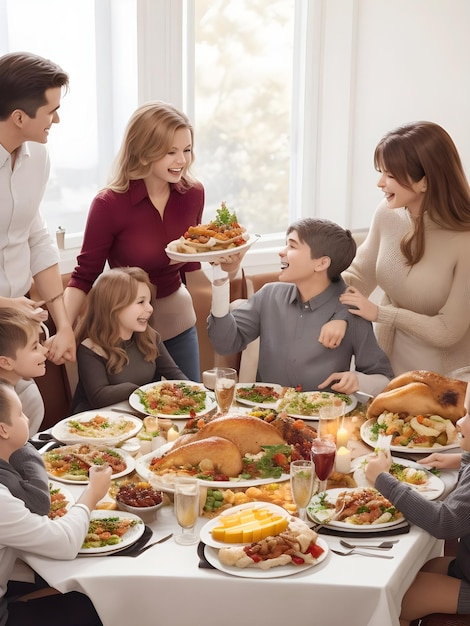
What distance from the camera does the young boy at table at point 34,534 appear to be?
2.25m

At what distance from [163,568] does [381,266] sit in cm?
219

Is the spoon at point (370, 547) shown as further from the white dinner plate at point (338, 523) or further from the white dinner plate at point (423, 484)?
the white dinner plate at point (423, 484)

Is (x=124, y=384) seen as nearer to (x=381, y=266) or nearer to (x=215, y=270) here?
(x=215, y=270)

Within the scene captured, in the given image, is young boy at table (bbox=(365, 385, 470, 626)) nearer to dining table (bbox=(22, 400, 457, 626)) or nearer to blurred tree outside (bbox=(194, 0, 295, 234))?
dining table (bbox=(22, 400, 457, 626))

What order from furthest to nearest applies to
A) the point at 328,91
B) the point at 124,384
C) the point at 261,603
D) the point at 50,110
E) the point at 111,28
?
the point at 328,91, the point at 111,28, the point at 124,384, the point at 50,110, the point at 261,603

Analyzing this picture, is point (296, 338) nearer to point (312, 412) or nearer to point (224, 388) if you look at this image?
point (312, 412)

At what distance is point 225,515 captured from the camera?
2.42m

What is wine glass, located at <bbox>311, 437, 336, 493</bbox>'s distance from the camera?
2584mm

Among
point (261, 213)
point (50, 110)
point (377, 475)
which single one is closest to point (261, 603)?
point (377, 475)

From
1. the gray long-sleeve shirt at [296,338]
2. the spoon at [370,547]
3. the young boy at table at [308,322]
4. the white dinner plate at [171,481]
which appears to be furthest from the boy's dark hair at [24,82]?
the spoon at [370,547]

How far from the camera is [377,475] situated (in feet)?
8.49

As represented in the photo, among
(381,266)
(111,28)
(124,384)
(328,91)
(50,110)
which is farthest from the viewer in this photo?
(328,91)

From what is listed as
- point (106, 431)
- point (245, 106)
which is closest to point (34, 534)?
point (106, 431)

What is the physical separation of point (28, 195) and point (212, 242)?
75cm
